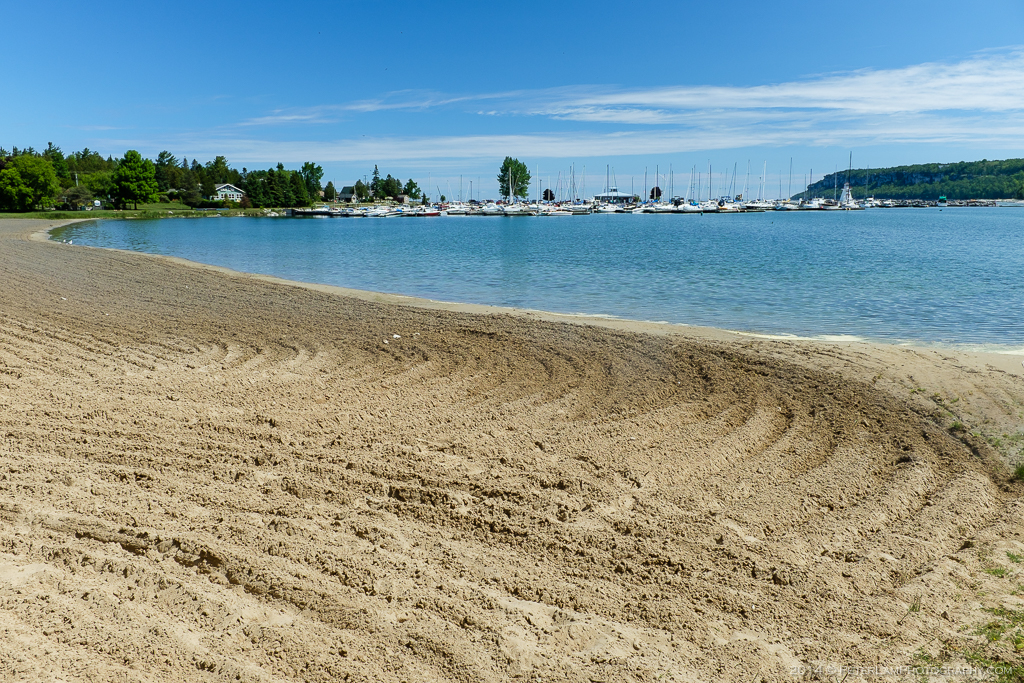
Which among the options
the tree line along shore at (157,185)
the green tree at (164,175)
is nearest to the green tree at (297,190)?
the tree line along shore at (157,185)

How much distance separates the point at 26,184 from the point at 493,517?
362ft

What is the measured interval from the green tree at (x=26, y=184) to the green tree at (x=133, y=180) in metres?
17.0

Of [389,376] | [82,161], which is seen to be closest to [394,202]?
[82,161]

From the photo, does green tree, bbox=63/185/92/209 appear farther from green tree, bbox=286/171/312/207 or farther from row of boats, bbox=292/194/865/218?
green tree, bbox=286/171/312/207

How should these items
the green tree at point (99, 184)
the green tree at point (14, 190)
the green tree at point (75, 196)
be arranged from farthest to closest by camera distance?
the green tree at point (99, 184)
the green tree at point (75, 196)
the green tree at point (14, 190)

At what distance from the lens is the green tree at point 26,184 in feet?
291

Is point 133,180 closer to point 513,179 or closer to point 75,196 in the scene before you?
point 75,196

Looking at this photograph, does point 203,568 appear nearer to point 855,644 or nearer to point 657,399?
point 855,644

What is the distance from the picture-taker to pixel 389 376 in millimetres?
9125

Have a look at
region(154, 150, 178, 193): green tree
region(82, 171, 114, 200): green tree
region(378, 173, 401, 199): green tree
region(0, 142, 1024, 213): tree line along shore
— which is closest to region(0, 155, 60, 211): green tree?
region(0, 142, 1024, 213): tree line along shore

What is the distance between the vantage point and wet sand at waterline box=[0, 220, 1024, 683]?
3566 millimetres

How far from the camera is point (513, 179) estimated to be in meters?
183

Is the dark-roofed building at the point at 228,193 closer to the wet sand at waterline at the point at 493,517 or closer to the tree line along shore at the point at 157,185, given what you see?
the tree line along shore at the point at 157,185

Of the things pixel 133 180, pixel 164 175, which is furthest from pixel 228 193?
pixel 133 180
